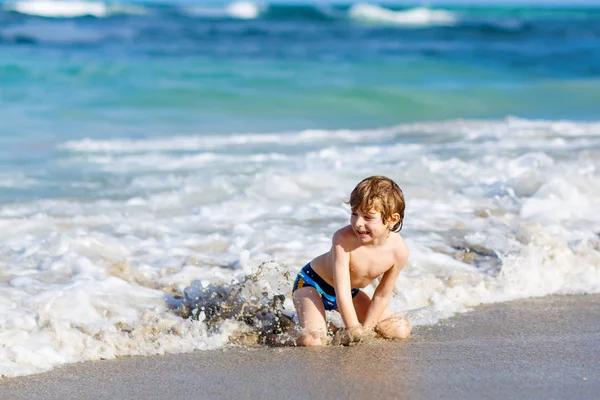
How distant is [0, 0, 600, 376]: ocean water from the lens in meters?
4.75

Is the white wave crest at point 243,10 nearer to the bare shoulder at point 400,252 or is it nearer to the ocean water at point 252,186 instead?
the ocean water at point 252,186

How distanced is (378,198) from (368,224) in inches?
5.7

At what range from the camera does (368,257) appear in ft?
13.9

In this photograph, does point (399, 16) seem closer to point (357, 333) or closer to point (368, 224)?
point (368, 224)

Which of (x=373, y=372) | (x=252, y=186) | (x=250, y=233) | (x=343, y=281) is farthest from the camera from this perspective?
(x=252, y=186)

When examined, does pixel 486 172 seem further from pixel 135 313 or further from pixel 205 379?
pixel 205 379

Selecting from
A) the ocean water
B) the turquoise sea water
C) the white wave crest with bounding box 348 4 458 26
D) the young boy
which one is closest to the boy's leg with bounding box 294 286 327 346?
the young boy

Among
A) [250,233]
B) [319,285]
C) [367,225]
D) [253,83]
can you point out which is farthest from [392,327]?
[253,83]

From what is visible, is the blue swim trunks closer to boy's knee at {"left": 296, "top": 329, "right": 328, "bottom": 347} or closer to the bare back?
the bare back

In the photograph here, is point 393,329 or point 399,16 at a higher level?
point 399,16

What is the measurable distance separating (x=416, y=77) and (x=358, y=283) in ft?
50.9

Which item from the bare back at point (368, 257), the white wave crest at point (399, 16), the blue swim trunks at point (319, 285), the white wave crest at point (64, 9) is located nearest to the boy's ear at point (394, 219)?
the bare back at point (368, 257)

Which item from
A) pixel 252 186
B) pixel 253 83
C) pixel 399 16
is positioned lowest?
pixel 252 186

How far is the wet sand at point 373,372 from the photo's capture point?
3426 mm
